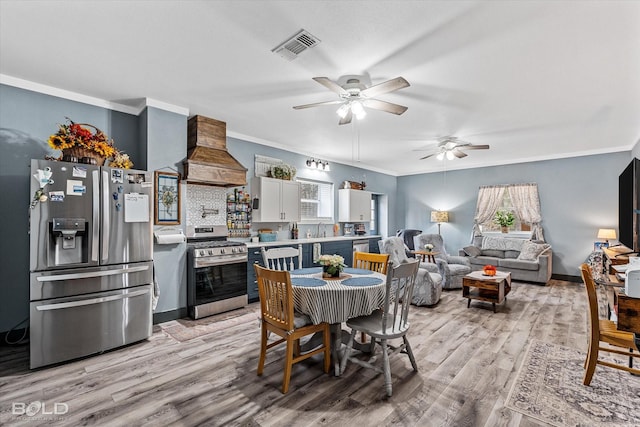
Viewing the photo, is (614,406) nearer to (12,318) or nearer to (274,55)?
(274,55)

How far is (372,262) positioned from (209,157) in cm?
264

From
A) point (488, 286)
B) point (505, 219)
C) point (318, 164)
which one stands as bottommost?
point (488, 286)

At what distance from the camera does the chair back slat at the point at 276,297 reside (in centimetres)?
231

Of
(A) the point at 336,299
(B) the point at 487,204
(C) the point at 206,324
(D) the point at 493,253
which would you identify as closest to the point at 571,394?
(A) the point at 336,299

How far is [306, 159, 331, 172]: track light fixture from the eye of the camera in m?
6.44

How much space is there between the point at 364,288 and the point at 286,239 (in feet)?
11.8

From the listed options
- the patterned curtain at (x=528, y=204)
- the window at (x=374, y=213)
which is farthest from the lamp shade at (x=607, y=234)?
the window at (x=374, y=213)

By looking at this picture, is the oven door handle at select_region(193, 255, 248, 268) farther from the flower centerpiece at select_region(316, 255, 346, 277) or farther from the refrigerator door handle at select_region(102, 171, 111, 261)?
the flower centerpiece at select_region(316, 255, 346, 277)

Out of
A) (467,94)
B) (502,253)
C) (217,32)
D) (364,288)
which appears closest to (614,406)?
(364,288)

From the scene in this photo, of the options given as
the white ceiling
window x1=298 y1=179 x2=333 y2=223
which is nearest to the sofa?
the white ceiling

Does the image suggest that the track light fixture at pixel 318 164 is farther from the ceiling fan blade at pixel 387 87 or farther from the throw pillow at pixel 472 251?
the throw pillow at pixel 472 251

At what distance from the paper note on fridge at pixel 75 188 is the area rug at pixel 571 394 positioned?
4024 millimetres

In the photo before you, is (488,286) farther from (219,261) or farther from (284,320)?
(219,261)

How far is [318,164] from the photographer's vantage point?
264 inches
